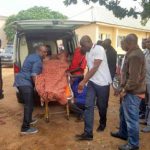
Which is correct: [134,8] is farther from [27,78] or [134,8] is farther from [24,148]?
[24,148]

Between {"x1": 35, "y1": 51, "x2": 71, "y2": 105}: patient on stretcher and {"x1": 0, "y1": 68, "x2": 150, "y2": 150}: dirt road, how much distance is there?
61 centimetres

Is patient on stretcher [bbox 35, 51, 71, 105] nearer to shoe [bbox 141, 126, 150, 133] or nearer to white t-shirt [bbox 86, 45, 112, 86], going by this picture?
white t-shirt [bbox 86, 45, 112, 86]

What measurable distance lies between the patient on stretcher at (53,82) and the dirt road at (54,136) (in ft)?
1.99

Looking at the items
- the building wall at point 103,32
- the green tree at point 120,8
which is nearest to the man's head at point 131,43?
the green tree at point 120,8

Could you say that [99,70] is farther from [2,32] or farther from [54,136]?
[2,32]

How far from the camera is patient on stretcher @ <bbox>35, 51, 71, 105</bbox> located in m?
6.46

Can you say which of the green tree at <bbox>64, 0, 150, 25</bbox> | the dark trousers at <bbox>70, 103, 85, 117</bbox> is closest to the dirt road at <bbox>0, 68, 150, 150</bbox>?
the dark trousers at <bbox>70, 103, 85, 117</bbox>

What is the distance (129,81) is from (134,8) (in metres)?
6.82

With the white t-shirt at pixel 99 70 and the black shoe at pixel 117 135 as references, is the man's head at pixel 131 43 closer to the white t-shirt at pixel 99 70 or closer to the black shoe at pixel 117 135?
the white t-shirt at pixel 99 70

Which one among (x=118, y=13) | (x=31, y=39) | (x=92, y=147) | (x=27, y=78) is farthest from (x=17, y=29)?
(x=118, y=13)

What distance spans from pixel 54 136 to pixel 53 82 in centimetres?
109

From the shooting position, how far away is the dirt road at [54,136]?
18.6ft

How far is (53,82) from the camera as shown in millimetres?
6672

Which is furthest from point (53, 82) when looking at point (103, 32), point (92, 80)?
point (103, 32)
